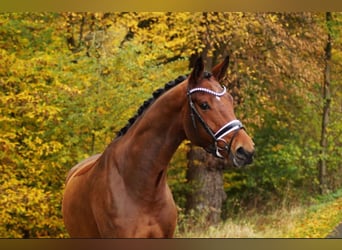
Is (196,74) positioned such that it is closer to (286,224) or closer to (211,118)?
(211,118)

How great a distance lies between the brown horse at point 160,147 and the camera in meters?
2.88

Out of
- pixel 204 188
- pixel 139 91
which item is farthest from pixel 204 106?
pixel 204 188

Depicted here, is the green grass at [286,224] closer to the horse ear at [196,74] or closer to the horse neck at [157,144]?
the horse neck at [157,144]

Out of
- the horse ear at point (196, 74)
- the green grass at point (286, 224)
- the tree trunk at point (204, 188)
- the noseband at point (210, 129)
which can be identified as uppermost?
the horse ear at point (196, 74)

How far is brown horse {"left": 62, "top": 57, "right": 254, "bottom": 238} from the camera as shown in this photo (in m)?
2.88

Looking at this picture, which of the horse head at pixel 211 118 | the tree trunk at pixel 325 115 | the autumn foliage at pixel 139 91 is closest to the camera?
the horse head at pixel 211 118

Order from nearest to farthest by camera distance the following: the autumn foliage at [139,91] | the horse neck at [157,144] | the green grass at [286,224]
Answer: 1. the horse neck at [157,144]
2. the green grass at [286,224]
3. the autumn foliage at [139,91]

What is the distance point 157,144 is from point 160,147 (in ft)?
0.07

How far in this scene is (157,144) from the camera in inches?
117

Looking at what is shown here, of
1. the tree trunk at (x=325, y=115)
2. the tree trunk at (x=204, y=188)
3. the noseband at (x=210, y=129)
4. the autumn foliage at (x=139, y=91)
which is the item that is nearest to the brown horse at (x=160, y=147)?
the noseband at (x=210, y=129)

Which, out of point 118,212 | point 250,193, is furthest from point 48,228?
point 118,212

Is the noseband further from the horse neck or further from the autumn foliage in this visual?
the autumn foliage

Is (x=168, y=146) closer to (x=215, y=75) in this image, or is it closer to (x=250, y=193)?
(x=215, y=75)

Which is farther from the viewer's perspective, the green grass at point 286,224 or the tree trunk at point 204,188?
the tree trunk at point 204,188
